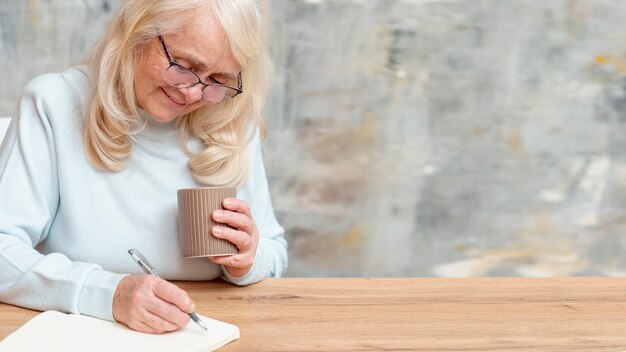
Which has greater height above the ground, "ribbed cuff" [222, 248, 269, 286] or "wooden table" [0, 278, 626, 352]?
"ribbed cuff" [222, 248, 269, 286]

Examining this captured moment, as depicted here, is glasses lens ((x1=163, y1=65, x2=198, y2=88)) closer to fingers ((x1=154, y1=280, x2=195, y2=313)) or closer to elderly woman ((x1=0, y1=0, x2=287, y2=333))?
elderly woman ((x1=0, y1=0, x2=287, y2=333))

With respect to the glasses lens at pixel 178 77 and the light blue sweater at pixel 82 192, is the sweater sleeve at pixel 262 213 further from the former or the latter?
the glasses lens at pixel 178 77

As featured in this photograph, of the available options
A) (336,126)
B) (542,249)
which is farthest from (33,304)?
(542,249)

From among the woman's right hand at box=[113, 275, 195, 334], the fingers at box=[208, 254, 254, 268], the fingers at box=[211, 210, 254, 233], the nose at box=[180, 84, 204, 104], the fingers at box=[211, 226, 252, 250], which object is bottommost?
the woman's right hand at box=[113, 275, 195, 334]

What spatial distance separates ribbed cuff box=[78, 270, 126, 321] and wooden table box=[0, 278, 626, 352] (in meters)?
0.09

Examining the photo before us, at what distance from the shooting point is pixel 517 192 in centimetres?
309

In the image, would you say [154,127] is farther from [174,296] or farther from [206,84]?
[174,296]

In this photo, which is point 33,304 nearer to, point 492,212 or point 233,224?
point 233,224

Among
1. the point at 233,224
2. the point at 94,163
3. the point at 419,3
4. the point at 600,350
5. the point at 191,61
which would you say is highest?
the point at 419,3

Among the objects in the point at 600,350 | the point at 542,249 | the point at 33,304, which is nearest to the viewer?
the point at 600,350

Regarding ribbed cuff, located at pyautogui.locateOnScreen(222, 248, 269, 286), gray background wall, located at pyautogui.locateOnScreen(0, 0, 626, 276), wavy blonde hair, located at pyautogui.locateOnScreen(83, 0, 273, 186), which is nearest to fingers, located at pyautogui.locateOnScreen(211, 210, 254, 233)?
ribbed cuff, located at pyautogui.locateOnScreen(222, 248, 269, 286)

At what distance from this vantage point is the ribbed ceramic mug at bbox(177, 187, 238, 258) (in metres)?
1.36

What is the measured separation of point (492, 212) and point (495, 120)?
1.13ft

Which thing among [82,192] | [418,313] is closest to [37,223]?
[82,192]
